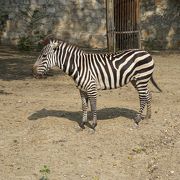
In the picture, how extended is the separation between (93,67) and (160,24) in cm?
994

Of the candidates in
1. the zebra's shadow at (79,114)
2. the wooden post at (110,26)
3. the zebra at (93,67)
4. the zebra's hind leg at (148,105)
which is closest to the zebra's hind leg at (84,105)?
the zebra at (93,67)

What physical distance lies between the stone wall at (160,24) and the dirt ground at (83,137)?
19.3ft

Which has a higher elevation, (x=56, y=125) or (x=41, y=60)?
(x=41, y=60)

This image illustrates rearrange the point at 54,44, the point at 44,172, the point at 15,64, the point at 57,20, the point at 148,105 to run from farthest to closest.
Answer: the point at 57,20 → the point at 15,64 → the point at 148,105 → the point at 54,44 → the point at 44,172

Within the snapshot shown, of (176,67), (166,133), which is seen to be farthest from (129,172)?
(176,67)

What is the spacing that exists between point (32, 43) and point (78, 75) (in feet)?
30.7

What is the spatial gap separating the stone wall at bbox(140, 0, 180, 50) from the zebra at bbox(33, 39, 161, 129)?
9.37 m

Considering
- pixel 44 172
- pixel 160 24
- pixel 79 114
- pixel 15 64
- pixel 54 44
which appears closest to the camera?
pixel 44 172

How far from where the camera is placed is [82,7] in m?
18.2

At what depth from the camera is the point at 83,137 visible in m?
8.86

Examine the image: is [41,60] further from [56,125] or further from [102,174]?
[102,174]

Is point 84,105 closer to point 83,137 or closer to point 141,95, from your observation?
point 83,137

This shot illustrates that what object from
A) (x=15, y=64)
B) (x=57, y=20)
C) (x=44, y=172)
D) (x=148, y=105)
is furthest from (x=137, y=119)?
(x=57, y=20)

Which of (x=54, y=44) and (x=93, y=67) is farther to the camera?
(x=93, y=67)
